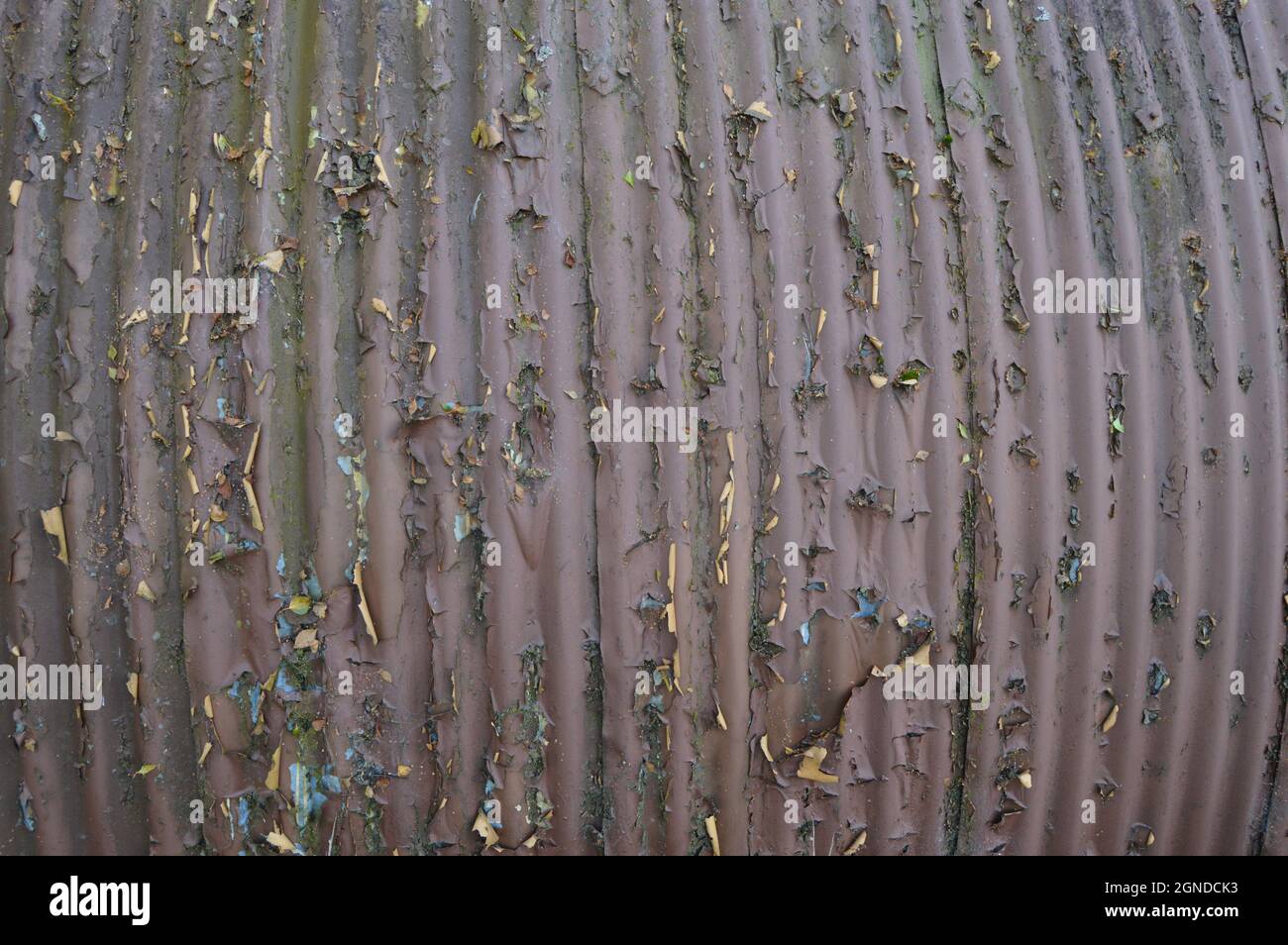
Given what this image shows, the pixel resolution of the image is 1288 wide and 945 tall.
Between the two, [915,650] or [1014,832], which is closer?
[915,650]

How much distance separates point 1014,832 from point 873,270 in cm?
108

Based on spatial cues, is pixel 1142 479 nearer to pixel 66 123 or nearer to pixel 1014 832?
pixel 1014 832

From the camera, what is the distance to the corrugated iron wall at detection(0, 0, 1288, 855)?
170 cm

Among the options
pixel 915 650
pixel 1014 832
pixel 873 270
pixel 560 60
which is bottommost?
pixel 1014 832

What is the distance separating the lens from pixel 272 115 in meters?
1.78

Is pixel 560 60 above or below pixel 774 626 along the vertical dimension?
above

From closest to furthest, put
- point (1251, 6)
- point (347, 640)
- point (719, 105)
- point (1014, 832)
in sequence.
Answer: point (347, 640) < point (719, 105) < point (1014, 832) < point (1251, 6)

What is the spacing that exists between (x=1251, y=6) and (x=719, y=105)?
1.20 meters

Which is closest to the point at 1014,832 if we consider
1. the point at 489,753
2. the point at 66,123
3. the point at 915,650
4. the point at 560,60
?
the point at 915,650

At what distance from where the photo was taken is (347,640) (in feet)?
5.59

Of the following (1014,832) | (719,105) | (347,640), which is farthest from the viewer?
(1014,832)

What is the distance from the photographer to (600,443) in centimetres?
170

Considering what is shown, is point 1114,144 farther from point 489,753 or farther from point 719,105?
point 489,753

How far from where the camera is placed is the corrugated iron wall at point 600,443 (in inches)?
66.9
